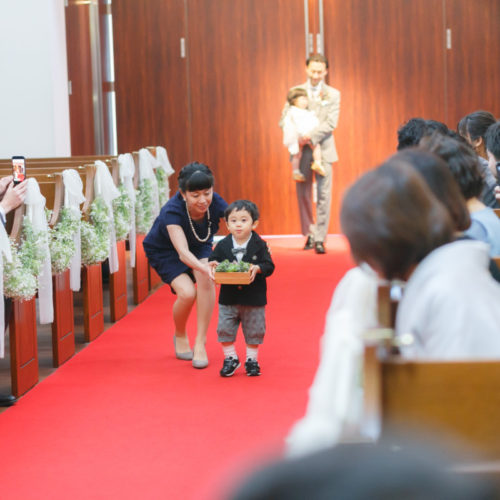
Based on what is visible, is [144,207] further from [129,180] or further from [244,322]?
[244,322]

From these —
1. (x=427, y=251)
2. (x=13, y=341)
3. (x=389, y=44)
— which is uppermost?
(x=389, y=44)

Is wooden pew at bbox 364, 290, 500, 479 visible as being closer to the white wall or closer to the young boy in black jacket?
the young boy in black jacket

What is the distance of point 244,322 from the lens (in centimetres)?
437

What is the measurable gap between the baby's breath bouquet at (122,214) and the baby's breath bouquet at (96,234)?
0.23 metres

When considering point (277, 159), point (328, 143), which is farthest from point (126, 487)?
point (277, 159)

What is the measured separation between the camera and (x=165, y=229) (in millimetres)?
4746

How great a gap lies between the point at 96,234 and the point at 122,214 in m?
0.65

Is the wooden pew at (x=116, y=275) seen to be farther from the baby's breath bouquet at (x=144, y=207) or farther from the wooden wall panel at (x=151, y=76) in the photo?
the wooden wall panel at (x=151, y=76)

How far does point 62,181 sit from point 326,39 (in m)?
5.52

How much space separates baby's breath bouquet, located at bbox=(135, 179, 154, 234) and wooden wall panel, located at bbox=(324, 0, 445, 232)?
354 cm

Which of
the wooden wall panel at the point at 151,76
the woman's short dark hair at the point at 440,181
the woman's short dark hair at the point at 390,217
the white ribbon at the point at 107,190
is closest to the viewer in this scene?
the woman's short dark hair at the point at 390,217

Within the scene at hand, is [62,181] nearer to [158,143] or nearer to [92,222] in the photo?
[92,222]

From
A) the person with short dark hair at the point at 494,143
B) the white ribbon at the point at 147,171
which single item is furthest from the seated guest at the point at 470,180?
→ the white ribbon at the point at 147,171

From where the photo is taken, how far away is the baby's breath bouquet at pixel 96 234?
5223 millimetres
